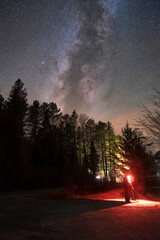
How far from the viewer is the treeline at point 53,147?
16.5 meters

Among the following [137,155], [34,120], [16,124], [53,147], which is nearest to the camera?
[137,155]

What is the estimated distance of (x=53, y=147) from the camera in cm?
3716

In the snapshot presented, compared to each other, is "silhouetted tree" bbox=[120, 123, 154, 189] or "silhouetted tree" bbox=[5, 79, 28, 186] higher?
"silhouetted tree" bbox=[5, 79, 28, 186]

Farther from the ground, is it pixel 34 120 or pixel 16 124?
pixel 34 120

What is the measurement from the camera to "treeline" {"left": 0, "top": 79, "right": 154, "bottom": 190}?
16.5 metres

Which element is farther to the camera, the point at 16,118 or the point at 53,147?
the point at 53,147

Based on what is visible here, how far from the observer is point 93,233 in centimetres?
340

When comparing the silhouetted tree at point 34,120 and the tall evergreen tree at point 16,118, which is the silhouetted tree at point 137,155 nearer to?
Result: the tall evergreen tree at point 16,118

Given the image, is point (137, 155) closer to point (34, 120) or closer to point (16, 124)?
point (16, 124)

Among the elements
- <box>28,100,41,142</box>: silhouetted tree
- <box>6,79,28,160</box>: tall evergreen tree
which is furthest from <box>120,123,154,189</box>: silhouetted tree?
<box>28,100,41,142</box>: silhouetted tree

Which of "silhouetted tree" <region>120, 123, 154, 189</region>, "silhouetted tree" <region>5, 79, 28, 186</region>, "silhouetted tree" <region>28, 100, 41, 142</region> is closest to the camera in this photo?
"silhouetted tree" <region>120, 123, 154, 189</region>

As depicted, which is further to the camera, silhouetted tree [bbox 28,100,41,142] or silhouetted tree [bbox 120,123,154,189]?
silhouetted tree [bbox 28,100,41,142]

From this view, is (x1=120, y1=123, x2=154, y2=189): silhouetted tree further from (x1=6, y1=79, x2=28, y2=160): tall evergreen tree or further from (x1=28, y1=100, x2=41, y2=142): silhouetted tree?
(x1=28, y1=100, x2=41, y2=142): silhouetted tree

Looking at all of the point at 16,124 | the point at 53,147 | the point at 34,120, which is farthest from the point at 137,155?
the point at 34,120
